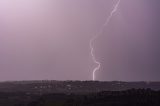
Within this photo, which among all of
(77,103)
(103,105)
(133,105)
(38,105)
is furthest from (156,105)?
(38,105)

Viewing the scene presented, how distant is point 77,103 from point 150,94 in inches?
646

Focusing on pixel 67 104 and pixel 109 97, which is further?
pixel 109 97

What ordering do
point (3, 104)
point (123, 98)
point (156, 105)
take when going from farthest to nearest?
1. point (3, 104)
2. point (123, 98)
3. point (156, 105)

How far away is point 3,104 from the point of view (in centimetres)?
9806

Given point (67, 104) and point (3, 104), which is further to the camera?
point (3, 104)

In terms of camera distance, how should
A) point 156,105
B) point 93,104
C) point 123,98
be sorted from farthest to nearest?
1. point 123,98
2. point 93,104
3. point 156,105

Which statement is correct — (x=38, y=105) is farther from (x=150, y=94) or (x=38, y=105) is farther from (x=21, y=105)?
(x=150, y=94)

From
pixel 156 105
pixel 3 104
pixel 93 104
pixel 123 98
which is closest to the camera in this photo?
pixel 156 105

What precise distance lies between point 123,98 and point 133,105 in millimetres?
10161

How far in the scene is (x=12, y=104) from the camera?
99.1 meters

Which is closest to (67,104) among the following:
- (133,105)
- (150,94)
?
(133,105)

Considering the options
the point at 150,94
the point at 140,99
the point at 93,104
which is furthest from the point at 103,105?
the point at 150,94

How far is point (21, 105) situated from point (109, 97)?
18.6m

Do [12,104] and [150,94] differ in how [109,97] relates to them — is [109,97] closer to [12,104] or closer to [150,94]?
[150,94]
